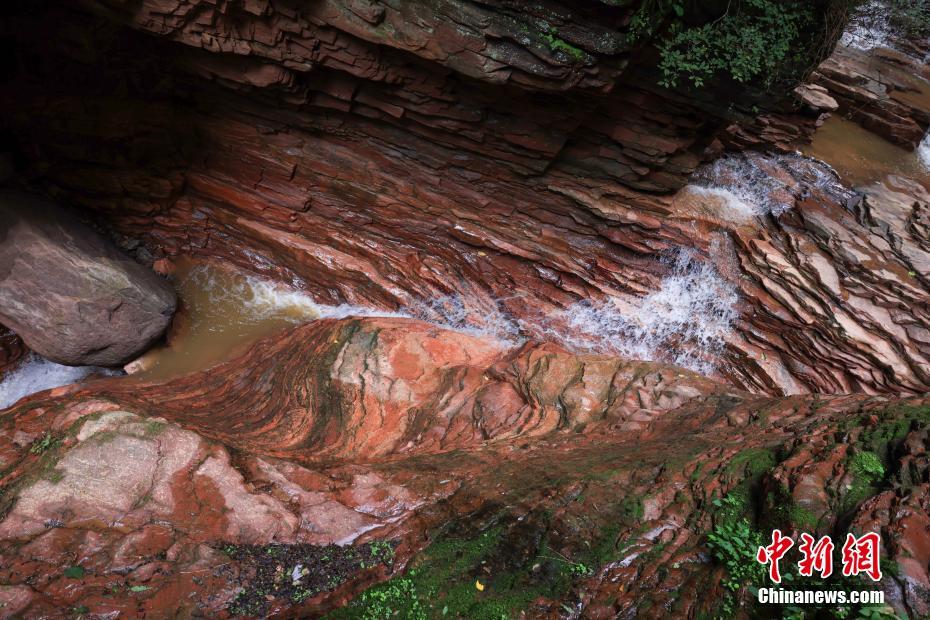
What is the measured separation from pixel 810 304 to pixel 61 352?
10.7m

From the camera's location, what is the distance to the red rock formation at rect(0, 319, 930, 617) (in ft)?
11.7

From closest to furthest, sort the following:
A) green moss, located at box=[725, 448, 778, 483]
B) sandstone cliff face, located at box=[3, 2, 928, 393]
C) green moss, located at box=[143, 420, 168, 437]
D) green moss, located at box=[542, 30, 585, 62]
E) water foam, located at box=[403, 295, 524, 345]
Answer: green moss, located at box=[725, 448, 778, 483] < green moss, located at box=[143, 420, 168, 437] < green moss, located at box=[542, 30, 585, 62] < sandstone cliff face, located at box=[3, 2, 928, 393] < water foam, located at box=[403, 295, 524, 345]

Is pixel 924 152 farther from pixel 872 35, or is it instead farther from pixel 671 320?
pixel 671 320

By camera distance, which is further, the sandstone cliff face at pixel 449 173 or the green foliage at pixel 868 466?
the sandstone cliff face at pixel 449 173

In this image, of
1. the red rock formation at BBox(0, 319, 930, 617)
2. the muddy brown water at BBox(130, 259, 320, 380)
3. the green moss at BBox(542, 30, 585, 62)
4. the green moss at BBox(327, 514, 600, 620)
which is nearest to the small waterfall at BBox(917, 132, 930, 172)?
the red rock formation at BBox(0, 319, 930, 617)

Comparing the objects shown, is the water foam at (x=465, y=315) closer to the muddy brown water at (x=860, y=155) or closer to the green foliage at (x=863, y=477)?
the green foliage at (x=863, y=477)

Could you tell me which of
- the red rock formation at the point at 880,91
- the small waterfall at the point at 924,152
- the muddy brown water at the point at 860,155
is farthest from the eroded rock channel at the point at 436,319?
the red rock formation at the point at 880,91

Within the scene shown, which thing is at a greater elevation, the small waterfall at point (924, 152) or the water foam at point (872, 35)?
the water foam at point (872, 35)

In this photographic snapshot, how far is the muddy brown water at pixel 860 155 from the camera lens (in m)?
10.7

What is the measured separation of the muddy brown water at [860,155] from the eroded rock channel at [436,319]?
149mm

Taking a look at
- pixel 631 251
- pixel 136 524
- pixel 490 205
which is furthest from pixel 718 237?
pixel 136 524

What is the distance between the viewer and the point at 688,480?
429 centimetres

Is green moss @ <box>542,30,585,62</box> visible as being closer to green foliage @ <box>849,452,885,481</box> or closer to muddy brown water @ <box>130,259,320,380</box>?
green foliage @ <box>849,452,885,481</box>

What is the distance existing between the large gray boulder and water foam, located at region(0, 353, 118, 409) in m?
0.28
